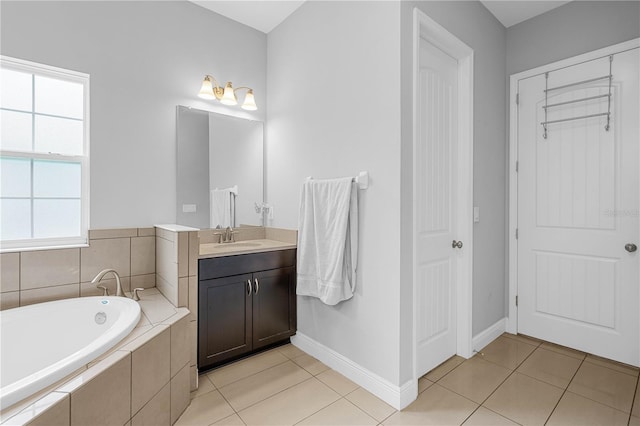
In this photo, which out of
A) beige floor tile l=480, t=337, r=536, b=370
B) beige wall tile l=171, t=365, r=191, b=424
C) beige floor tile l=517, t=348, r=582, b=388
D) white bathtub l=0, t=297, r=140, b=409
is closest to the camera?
white bathtub l=0, t=297, r=140, b=409

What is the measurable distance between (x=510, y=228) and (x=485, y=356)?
3.88 feet

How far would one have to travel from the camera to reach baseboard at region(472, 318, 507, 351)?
8.27 ft

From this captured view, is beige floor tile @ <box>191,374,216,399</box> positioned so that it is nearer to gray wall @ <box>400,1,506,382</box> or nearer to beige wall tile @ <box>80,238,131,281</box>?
beige wall tile @ <box>80,238,131,281</box>

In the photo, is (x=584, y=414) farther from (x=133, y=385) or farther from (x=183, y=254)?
(x=183, y=254)

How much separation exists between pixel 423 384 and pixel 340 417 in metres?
0.66

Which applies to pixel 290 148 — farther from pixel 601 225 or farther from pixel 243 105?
pixel 601 225

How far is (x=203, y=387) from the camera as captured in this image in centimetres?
202

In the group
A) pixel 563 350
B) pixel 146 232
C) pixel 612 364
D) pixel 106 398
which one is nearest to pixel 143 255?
pixel 146 232

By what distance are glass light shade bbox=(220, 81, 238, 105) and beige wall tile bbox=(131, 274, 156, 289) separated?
1.52 m

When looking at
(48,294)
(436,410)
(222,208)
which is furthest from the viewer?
(222,208)

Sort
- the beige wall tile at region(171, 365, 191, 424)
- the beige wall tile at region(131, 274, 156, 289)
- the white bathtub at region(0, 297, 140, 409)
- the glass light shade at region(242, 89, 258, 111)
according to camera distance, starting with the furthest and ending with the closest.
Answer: the glass light shade at region(242, 89, 258, 111), the beige wall tile at region(131, 274, 156, 289), the beige wall tile at region(171, 365, 191, 424), the white bathtub at region(0, 297, 140, 409)

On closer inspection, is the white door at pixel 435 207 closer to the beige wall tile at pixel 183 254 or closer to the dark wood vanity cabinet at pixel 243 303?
the dark wood vanity cabinet at pixel 243 303

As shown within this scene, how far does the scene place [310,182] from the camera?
7.80ft

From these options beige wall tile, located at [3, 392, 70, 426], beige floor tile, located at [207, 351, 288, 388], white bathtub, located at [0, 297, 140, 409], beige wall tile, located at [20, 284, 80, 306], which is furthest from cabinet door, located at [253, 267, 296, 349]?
beige wall tile, located at [3, 392, 70, 426]
